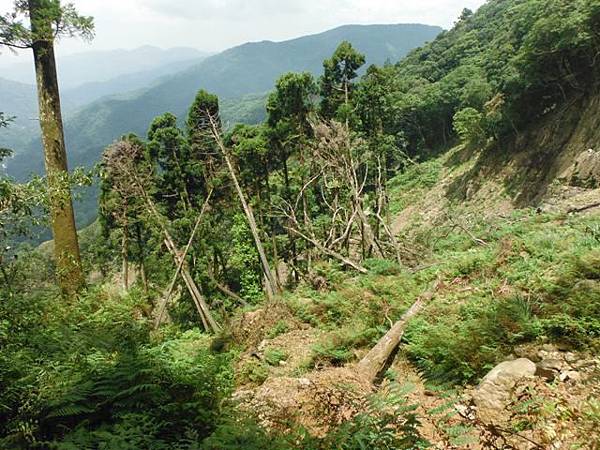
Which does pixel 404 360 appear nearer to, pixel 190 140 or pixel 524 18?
pixel 190 140

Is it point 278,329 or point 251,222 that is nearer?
point 278,329

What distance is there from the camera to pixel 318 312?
9883 mm

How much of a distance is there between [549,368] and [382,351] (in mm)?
2408

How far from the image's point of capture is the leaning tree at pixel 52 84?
7.23m

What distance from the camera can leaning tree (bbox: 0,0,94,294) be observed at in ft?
23.7

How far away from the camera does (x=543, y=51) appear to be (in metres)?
24.6

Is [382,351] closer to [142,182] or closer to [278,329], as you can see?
[278,329]

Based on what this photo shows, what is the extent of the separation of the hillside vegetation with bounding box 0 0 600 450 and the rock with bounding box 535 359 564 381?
14 mm

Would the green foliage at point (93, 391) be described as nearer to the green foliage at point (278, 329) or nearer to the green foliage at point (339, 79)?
the green foliage at point (278, 329)

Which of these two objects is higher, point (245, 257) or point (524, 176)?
point (524, 176)

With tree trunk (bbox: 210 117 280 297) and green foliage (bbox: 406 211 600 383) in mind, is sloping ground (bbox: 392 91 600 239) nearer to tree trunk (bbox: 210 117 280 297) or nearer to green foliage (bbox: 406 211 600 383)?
green foliage (bbox: 406 211 600 383)

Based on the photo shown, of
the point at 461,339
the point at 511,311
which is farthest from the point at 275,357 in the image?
the point at 511,311

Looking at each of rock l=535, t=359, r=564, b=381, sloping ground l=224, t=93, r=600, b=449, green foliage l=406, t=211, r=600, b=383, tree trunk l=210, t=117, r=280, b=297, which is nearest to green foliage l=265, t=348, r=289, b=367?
sloping ground l=224, t=93, r=600, b=449

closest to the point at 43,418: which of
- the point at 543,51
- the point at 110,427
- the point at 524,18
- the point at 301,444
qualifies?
the point at 110,427
